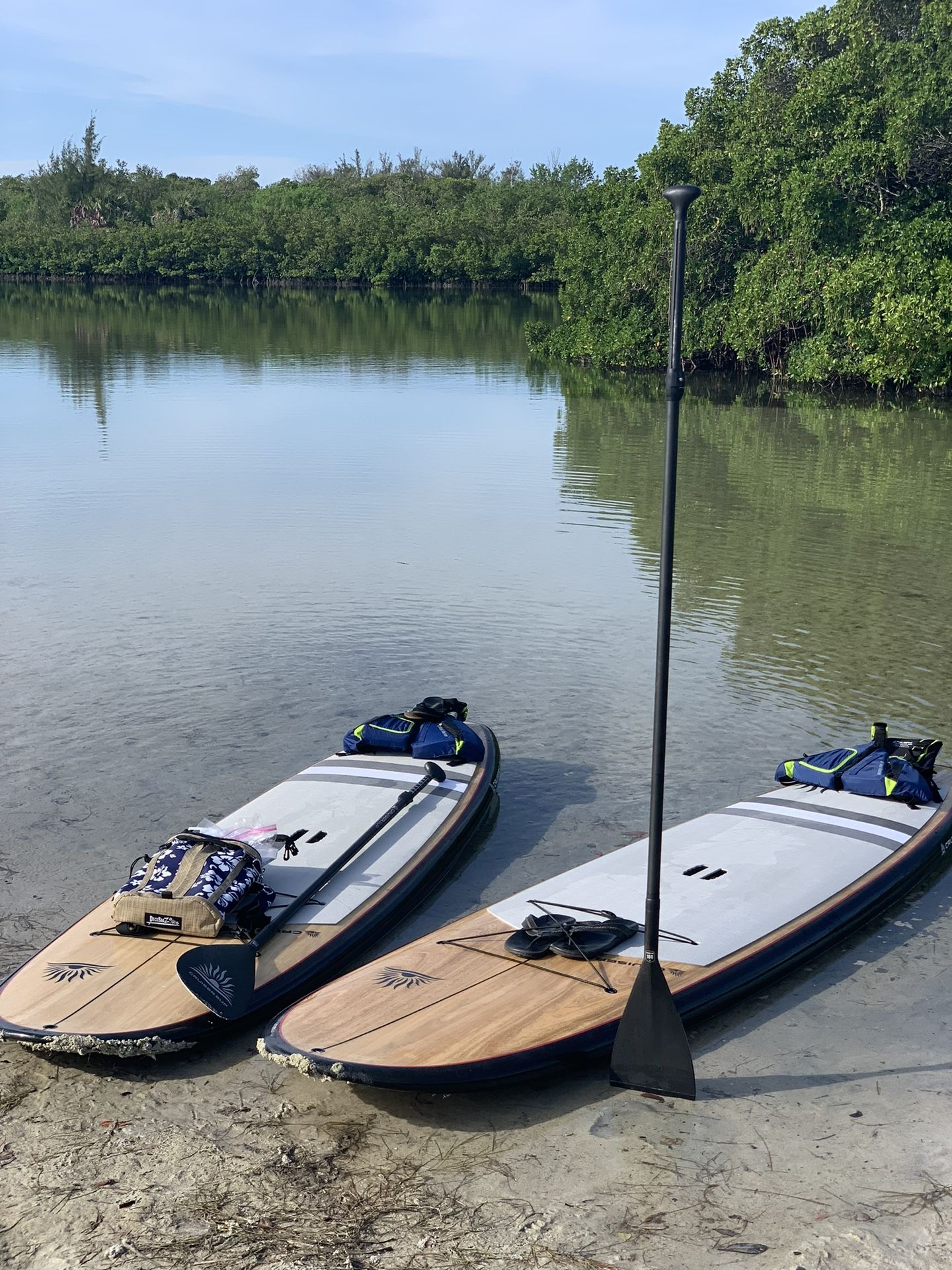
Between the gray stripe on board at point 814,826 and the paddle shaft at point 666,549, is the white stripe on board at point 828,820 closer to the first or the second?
the gray stripe on board at point 814,826

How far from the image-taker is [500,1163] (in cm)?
573

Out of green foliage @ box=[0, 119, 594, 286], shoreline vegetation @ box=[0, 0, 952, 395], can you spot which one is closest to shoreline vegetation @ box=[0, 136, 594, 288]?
green foliage @ box=[0, 119, 594, 286]

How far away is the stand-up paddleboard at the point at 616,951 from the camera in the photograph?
6.09 meters

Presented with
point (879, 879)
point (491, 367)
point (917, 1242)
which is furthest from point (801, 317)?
point (917, 1242)

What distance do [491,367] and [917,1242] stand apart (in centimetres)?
3970

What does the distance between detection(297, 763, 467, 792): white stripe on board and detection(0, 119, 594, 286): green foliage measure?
78303 mm

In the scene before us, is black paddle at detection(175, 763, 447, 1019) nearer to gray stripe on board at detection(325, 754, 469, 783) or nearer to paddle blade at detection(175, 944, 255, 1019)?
paddle blade at detection(175, 944, 255, 1019)

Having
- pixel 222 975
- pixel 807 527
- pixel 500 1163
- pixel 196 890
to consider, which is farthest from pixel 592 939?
pixel 807 527

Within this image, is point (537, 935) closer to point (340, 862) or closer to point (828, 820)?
point (340, 862)

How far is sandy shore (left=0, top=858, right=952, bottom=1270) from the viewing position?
5.14 meters

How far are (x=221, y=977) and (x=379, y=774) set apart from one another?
3.00m

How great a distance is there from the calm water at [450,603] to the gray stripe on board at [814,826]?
0.89 metres

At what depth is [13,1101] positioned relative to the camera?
6.16 meters

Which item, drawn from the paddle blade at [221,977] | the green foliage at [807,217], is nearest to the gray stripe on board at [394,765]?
the paddle blade at [221,977]
